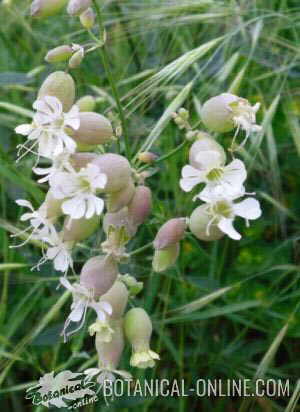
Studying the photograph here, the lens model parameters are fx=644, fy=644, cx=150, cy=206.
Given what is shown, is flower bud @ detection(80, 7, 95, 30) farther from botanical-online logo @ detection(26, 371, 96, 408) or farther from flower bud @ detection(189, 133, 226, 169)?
botanical-online logo @ detection(26, 371, 96, 408)

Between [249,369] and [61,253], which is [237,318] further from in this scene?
[61,253]

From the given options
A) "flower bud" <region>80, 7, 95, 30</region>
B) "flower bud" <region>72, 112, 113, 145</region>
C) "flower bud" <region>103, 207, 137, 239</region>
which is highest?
"flower bud" <region>80, 7, 95, 30</region>

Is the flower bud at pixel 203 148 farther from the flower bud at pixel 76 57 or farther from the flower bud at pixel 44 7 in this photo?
the flower bud at pixel 44 7

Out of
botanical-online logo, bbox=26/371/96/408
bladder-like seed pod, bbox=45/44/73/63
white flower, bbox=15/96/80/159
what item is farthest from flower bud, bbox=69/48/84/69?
botanical-online logo, bbox=26/371/96/408

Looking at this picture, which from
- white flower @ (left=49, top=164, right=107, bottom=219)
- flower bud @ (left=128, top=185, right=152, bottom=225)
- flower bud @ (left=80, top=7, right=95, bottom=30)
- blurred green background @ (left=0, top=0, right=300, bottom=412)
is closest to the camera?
white flower @ (left=49, top=164, right=107, bottom=219)

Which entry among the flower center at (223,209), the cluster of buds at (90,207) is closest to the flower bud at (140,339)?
the cluster of buds at (90,207)

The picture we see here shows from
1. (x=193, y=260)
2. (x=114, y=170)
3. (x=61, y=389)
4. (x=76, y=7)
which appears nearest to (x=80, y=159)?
(x=114, y=170)
